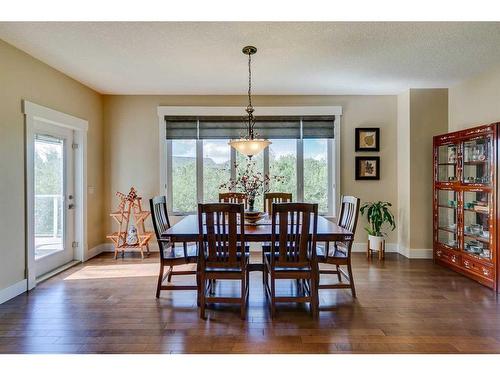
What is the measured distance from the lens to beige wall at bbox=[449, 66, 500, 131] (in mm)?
3703

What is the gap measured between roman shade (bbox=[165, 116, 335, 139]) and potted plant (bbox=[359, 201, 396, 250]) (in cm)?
149

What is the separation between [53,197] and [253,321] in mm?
3076

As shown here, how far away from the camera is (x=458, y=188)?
3877 mm

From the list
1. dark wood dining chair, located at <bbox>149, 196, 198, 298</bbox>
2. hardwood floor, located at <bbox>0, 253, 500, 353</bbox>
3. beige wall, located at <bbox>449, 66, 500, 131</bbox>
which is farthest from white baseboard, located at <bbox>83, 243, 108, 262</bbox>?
beige wall, located at <bbox>449, 66, 500, 131</bbox>

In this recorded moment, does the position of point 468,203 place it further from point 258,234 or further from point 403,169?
point 258,234

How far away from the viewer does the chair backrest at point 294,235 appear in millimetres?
2541

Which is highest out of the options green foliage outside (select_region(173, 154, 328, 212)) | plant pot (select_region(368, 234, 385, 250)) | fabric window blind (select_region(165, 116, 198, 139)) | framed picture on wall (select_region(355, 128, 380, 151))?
fabric window blind (select_region(165, 116, 198, 139))

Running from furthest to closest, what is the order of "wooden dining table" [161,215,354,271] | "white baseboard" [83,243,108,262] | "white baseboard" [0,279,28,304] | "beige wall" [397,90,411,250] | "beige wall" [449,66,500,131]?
"beige wall" [397,90,411,250] → "white baseboard" [83,243,108,262] → "beige wall" [449,66,500,131] → "white baseboard" [0,279,28,304] → "wooden dining table" [161,215,354,271]

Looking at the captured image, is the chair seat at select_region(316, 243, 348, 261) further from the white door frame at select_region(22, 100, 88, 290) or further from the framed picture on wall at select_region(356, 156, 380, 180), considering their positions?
the white door frame at select_region(22, 100, 88, 290)

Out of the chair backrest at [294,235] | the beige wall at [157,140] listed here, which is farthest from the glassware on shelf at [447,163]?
the chair backrest at [294,235]

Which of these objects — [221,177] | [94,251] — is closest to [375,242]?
[221,177]

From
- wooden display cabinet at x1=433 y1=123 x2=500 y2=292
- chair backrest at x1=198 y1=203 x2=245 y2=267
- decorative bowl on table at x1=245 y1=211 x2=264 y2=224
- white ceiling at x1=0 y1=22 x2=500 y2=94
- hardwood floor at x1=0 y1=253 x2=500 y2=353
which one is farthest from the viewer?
wooden display cabinet at x1=433 y1=123 x2=500 y2=292

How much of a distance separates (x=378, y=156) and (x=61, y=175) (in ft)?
15.2
